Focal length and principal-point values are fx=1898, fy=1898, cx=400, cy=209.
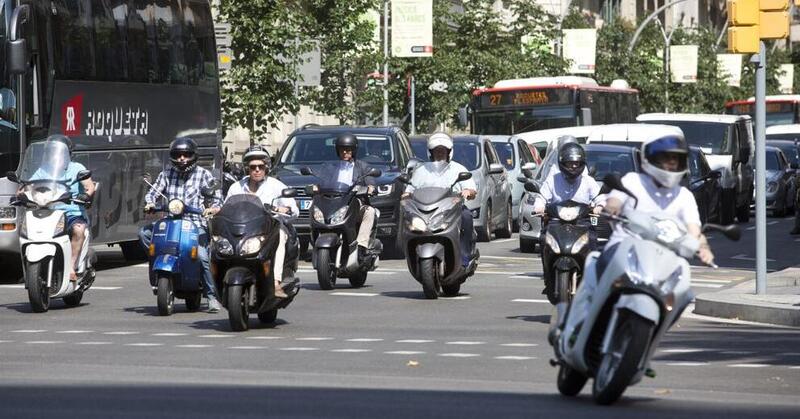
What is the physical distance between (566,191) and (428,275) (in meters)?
2.45

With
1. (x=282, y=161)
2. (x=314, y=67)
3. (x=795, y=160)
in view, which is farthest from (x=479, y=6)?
(x=282, y=161)

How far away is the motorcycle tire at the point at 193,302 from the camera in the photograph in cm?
1648

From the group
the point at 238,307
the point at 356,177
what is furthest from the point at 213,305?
the point at 356,177

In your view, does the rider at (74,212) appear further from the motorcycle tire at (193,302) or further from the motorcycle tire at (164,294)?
the motorcycle tire at (164,294)

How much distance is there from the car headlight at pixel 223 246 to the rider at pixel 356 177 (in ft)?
17.6

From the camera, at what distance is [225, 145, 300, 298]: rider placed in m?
14.7

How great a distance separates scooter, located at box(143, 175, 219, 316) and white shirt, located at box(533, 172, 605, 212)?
274cm

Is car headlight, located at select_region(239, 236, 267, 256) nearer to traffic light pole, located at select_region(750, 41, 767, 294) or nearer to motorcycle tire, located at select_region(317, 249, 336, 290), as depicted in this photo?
motorcycle tire, located at select_region(317, 249, 336, 290)

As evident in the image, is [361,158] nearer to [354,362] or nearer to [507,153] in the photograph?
[507,153]

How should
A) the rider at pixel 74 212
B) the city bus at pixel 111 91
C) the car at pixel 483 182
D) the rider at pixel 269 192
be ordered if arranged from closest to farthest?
1. the rider at pixel 269 192
2. the rider at pixel 74 212
3. the city bus at pixel 111 91
4. the car at pixel 483 182

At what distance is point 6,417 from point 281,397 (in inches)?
61.0

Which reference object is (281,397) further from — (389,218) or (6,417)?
(389,218)

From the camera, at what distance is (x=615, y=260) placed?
371 inches

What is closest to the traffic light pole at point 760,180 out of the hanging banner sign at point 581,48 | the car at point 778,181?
the car at point 778,181
